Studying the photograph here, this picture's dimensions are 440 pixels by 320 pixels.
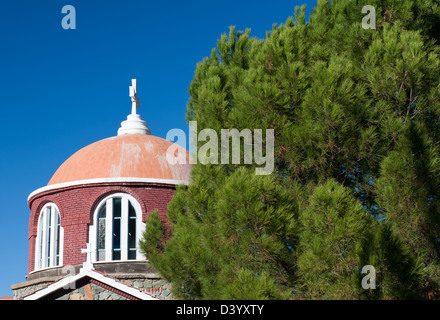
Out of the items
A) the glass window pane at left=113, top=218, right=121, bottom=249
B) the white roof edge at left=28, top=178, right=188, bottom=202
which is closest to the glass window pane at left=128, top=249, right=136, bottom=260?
the glass window pane at left=113, top=218, right=121, bottom=249

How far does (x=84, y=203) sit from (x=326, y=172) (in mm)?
9426

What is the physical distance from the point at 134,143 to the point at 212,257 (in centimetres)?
915

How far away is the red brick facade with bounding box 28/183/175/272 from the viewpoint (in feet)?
→ 60.4

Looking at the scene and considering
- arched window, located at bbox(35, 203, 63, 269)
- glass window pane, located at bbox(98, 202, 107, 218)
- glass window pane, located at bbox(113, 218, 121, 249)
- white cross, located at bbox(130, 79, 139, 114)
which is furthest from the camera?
white cross, located at bbox(130, 79, 139, 114)

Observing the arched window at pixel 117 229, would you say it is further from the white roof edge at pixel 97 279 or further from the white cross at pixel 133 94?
the white cross at pixel 133 94

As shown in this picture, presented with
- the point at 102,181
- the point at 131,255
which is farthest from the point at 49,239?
the point at 131,255

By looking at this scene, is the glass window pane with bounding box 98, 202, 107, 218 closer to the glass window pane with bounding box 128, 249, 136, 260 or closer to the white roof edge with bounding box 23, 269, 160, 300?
the glass window pane with bounding box 128, 249, 136, 260

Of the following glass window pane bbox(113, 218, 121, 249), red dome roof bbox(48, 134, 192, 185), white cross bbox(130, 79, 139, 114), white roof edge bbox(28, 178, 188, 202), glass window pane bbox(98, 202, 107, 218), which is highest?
white cross bbox(130, 79, 139, 114)

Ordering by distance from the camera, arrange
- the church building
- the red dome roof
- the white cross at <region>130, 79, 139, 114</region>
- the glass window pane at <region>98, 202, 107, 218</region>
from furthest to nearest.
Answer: the white cross at <region>130, 79, 139, 114</region>, the red dome roof, the glass window pane at <region>98, 202, 107, 218</region>, the church building

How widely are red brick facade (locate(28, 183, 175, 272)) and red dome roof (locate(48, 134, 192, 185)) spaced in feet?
1.45
